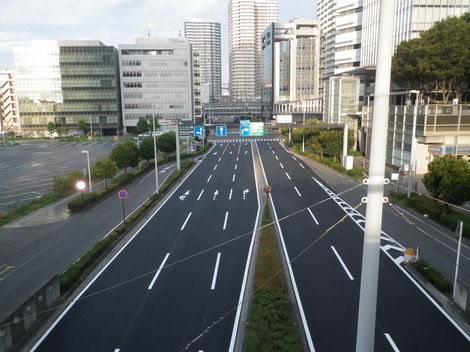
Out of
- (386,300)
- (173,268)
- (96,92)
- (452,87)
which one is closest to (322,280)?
(386,300)

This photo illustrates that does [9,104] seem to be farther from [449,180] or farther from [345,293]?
[345,293]

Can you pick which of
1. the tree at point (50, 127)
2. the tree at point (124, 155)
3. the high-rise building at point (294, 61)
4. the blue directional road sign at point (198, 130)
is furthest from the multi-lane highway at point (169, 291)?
the high-rise building at point (294, 61)

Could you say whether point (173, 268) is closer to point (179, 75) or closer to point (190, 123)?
point (190, 123)

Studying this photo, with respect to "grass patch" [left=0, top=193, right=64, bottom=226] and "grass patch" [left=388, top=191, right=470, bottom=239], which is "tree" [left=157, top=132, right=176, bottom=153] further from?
"grass patch" [left=388, top=191, right=470, bottom=239]

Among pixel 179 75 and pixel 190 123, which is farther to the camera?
pixel 179 75

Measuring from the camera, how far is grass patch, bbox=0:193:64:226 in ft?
97.3

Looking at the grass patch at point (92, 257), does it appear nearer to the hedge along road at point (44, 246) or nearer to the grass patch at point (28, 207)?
the hedge along road at point (44, 246)

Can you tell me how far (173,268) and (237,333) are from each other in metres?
6.86

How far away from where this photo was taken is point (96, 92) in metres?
123

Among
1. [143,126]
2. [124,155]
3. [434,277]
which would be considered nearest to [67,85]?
[143,126]

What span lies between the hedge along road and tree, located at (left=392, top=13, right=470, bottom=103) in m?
38.6

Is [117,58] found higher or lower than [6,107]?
higher

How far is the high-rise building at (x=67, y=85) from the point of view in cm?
11969

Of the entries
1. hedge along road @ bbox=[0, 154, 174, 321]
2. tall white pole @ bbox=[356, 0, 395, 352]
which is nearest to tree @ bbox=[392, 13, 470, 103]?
hedge along road @ bbox=[0, 154, 174, 321]
